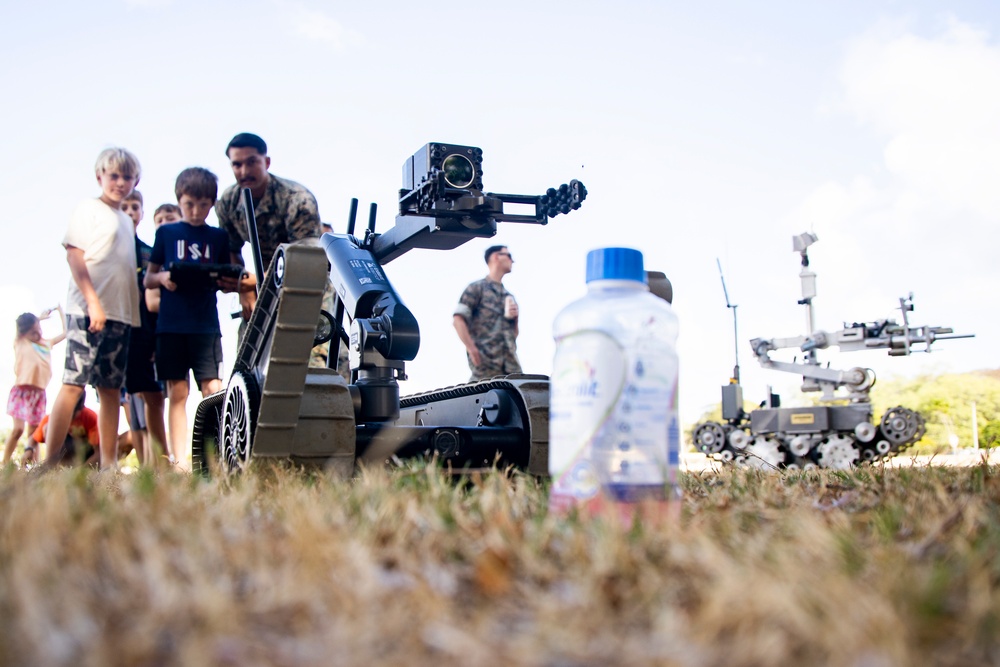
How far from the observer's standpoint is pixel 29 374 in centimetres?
941

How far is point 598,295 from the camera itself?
193cm

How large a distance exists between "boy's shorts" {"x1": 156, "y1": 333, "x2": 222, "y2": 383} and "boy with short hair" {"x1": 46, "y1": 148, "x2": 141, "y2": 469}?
0.78ft

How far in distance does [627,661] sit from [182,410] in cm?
499

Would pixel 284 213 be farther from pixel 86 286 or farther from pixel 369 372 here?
pixel 369 372

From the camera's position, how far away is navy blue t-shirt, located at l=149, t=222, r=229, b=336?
5.29 metres

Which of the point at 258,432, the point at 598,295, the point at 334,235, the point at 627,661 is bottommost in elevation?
the point at 627,661

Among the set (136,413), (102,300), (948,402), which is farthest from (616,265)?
(948,402)

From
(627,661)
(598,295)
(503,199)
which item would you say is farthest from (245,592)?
(503,199)

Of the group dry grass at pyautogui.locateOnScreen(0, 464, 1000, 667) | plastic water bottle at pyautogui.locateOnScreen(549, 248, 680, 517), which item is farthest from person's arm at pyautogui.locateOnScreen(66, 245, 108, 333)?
plastic water bottle at pyautogui.locateOnScreen(549, 248, 680, 517)

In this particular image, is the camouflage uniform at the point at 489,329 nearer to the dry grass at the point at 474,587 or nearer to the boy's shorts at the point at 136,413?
the boy's shorts at the point at 136,413

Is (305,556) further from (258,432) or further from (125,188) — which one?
(125,188)

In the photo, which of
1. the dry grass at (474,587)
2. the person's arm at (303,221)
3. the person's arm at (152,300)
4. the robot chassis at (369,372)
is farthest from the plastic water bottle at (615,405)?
the person's arm at (152,300)

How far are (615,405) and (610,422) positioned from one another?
35mm

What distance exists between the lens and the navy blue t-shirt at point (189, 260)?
5.29 metres
